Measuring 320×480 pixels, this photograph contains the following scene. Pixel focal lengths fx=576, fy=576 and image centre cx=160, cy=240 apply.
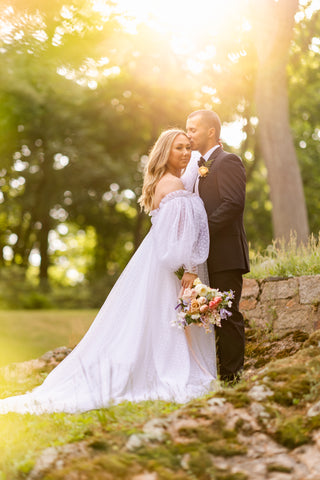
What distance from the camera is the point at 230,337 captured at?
219 inches

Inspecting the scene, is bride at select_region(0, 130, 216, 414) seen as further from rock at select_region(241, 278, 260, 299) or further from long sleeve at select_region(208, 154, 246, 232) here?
rock at select_region(241, 278, 260, 299)

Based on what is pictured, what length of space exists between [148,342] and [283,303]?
2.65 metres

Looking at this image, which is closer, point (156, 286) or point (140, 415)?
point (140, 415)

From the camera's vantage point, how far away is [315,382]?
407cm

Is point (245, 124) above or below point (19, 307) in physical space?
above

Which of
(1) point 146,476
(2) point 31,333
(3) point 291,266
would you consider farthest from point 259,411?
(2) point 31,333

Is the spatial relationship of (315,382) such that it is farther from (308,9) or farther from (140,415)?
(308,9)

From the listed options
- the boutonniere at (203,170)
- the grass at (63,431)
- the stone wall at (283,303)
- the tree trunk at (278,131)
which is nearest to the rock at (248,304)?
the stone wall at (283,303)

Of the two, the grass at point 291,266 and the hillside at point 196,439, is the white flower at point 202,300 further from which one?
the grass at point 291,266

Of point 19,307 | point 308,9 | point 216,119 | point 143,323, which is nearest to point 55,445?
point 143,323

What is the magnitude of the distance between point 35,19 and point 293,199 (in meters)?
9.57

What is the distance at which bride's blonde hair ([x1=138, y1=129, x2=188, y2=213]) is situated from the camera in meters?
5.55

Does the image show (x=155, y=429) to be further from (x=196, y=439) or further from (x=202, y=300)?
(x=202, y=300)

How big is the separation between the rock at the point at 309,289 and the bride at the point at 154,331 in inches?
81.1
